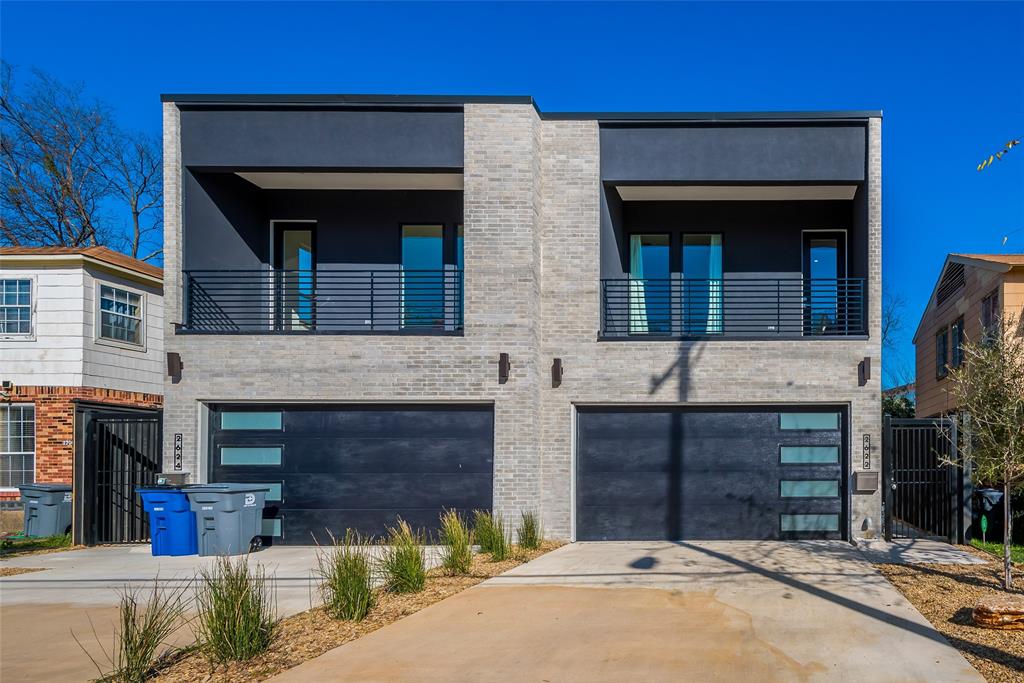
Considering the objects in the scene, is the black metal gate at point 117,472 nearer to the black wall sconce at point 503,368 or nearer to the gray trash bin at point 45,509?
the gray trash bin at point 45,509

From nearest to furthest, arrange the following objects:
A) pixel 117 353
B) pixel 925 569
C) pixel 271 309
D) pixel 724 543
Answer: pixel 925 569 → pixel 724 543 → pixel 271 309 → pixel 117 353

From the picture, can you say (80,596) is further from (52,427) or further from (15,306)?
(15,306)

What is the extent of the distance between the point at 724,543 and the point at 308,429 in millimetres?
6834

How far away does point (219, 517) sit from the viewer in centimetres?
1227

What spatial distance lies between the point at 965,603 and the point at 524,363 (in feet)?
22.5

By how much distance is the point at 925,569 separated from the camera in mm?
10680

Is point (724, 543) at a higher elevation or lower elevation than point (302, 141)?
lower

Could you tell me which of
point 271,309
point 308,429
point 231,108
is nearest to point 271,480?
point 308,429

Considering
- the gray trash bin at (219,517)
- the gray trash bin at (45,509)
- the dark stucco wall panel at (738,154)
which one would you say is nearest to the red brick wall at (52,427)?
the gray trash bin at (45,509)

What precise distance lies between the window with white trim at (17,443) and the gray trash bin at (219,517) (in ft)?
28.5

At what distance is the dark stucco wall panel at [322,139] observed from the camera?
13.7m

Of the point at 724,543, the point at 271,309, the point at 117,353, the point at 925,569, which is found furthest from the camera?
the point at 117,353

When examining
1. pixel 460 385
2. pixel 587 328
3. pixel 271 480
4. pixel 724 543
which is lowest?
pixel 724 543

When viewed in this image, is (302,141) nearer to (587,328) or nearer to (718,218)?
(587,328)
